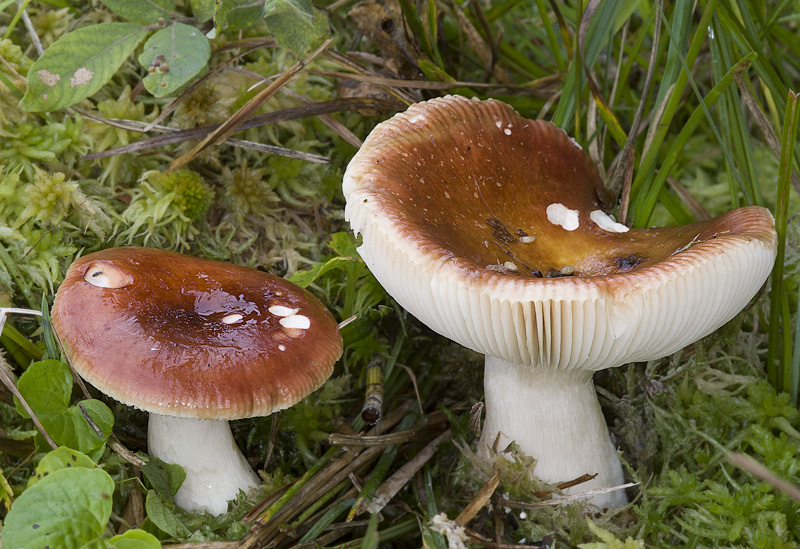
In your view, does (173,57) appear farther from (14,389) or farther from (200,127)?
(14,389)

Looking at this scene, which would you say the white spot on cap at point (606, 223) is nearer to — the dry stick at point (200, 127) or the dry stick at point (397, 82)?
the dry stick at point (397, 82)

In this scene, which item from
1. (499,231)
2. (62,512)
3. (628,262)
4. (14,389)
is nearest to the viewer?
(62,512)

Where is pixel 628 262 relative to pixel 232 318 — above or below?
above

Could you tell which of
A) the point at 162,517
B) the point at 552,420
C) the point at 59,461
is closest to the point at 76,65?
the point at 59,461

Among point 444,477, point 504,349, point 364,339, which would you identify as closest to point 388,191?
point 504,349

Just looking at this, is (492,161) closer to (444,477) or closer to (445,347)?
(445,347)
